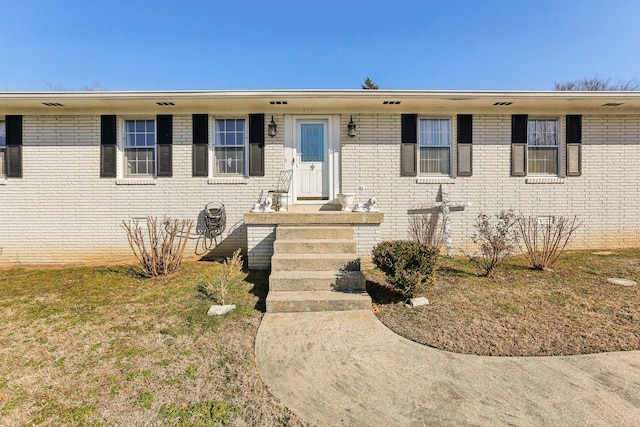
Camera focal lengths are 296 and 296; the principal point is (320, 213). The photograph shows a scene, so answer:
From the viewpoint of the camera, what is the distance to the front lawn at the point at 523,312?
9.64 ft

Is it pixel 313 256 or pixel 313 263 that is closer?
pixel 313 263

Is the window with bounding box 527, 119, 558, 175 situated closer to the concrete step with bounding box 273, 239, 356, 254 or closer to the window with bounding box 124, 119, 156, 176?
the concrete step with bounding box 273, 239, 356, 254

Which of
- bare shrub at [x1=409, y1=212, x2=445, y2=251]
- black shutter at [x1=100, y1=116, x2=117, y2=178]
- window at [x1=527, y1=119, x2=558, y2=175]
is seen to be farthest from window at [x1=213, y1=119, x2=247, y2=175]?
window at [x1=527, y1=119, x2=558, y2=175]

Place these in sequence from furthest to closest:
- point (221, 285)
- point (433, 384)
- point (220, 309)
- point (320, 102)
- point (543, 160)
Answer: point (543, 160) < point (320, 102) < point (221, 285) < point (220, 309) < point (433, 384)

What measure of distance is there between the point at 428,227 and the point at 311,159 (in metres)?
3.12

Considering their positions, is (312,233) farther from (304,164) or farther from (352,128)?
(352,128)

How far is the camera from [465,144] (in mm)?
6797

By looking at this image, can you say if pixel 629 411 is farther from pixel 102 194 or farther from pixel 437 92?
pixel 102 194

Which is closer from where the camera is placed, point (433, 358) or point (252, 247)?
point (433, 358)

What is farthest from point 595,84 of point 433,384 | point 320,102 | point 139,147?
point 139,147

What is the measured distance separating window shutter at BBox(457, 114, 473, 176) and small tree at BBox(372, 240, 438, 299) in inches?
139

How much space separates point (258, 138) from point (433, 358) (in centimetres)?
557

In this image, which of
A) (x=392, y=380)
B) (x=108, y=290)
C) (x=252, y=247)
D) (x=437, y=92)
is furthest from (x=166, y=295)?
(x=437, y=92)

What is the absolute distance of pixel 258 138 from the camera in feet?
22.0
